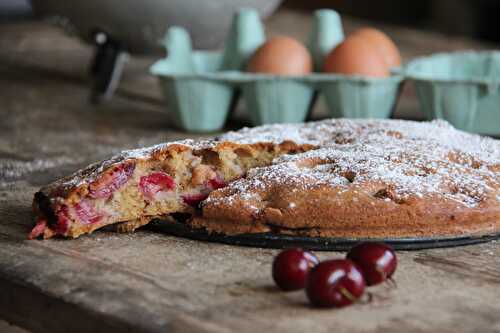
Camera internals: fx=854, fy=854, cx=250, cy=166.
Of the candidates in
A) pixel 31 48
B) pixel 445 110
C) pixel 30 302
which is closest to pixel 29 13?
pixel 31 48

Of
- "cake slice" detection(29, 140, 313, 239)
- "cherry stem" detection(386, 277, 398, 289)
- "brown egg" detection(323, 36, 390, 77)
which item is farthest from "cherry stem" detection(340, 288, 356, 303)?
"brown egg" detection(323, 36, 390, 77)

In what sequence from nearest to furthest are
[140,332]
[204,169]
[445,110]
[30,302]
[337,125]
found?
[140,332], [30,302], [204,169], [337,125], [445,110]

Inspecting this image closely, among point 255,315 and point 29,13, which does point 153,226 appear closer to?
point 255,315

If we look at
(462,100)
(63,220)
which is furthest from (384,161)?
(462,100)

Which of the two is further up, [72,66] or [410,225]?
[410,225]

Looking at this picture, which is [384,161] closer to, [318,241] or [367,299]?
[318,241]

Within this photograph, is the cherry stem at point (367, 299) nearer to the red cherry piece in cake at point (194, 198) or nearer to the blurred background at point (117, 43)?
the red cherry piece in cake at point (194, 198)

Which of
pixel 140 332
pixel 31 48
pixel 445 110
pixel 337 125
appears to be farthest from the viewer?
pixel 31 48
